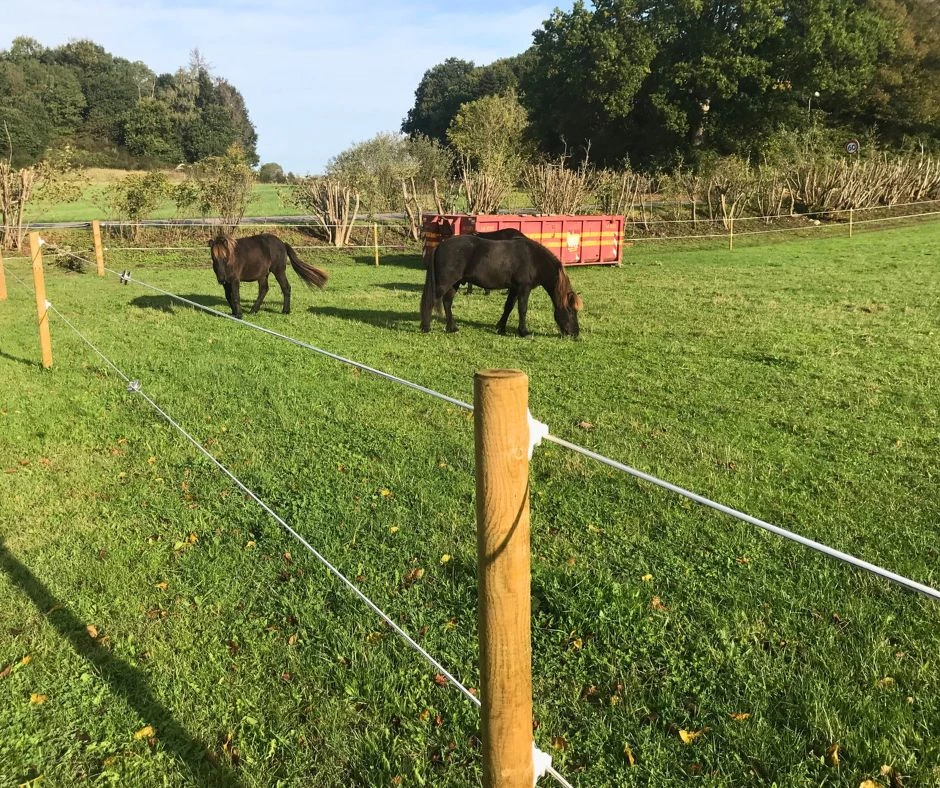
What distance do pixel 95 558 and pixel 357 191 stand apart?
1997 cm

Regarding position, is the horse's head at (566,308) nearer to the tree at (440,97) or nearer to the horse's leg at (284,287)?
the horse's leg at (284,287)

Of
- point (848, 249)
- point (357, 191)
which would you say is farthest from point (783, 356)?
point (357, 191)

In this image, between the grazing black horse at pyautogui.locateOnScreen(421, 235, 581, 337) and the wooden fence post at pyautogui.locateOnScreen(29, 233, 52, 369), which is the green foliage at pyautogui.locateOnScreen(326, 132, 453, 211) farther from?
the wooden fence post at pyautogui.locateOnScreen(29, 233, 52, 369)

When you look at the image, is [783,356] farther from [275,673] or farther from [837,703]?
[275,673]

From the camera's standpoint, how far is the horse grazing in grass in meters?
10.3

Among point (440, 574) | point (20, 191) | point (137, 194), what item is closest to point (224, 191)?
point (137, 194)

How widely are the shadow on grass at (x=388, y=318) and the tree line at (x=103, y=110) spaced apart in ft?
157

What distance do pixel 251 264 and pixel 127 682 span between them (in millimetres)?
8894

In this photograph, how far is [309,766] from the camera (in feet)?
7.71

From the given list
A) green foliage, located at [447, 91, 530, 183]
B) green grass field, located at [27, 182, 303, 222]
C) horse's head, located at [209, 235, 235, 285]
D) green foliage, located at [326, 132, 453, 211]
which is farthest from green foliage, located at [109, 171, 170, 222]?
green foliage, located at [447, 91, 530, 183]

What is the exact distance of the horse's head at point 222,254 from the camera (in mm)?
10195

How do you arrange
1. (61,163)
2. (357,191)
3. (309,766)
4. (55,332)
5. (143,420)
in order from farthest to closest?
(357,191) < (61,163) < (55,332) < (143,420) < (309,766)

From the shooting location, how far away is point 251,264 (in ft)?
35.6

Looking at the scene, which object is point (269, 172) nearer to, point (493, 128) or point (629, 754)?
point (493, 128)
